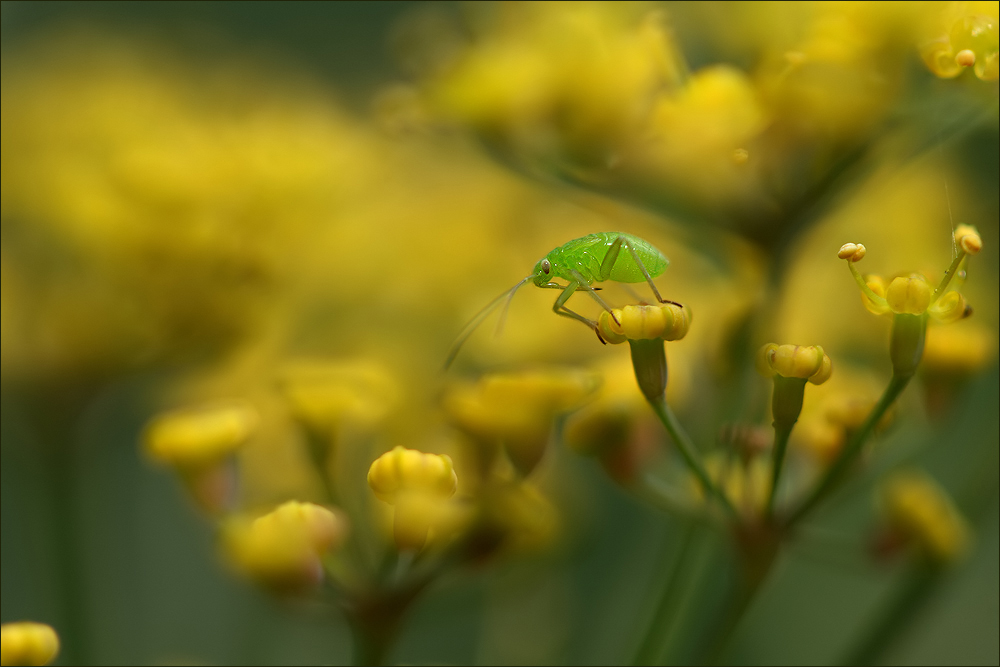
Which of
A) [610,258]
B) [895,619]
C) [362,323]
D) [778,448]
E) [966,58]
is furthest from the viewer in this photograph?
[362,323]

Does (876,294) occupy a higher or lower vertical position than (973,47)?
lower

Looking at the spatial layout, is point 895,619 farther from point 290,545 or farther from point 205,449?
point 205,449

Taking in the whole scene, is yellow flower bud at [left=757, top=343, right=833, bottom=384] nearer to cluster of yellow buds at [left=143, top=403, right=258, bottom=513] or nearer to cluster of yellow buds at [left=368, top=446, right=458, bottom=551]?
cluster of yellow buds at [left=368, top=446, right=458, bottom=551]

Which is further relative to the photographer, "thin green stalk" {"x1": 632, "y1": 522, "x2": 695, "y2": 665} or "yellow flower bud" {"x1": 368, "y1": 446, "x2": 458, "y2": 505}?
"thin green stalk" {"x1": 632, "y1": 522, "x2": 695, "y2": 665}

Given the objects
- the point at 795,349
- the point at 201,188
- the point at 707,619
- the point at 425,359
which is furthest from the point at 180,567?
the point at 795,349

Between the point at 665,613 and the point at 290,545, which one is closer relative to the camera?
the point at 290,545

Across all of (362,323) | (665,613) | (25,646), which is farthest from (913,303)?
(362,323)

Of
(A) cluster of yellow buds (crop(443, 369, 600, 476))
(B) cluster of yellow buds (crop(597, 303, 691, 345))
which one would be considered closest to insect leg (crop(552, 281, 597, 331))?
(A) cluster of yellow buds (crop(443, 369, 600, 476))
